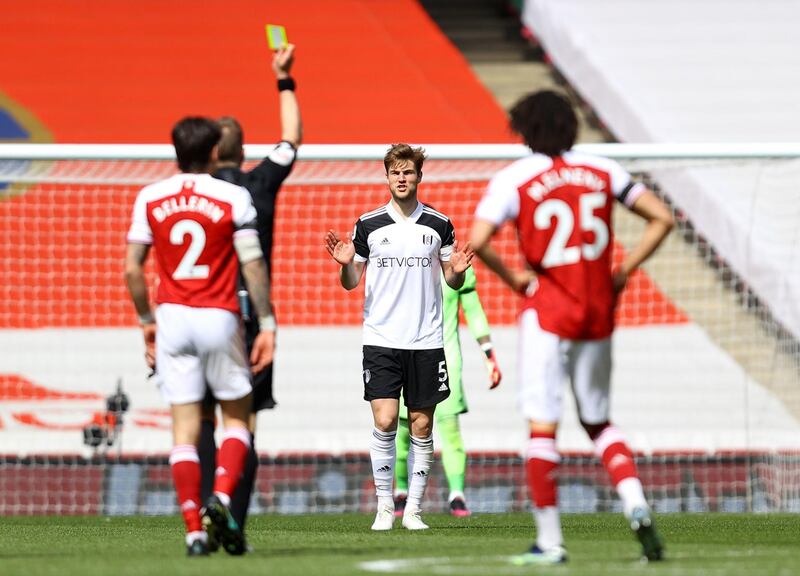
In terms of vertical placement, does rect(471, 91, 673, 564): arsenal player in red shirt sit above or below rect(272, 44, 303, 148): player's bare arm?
below

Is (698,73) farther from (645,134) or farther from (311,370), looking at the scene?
(311,370)

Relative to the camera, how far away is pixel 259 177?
21.8 feet

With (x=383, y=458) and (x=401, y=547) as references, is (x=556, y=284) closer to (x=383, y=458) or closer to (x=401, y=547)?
(x=401, y=547)

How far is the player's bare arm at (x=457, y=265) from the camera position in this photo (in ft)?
24.5

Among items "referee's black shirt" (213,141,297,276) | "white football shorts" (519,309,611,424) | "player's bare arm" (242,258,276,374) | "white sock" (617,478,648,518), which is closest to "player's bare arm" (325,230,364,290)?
"referee's black shirt" (213,141,297,276)

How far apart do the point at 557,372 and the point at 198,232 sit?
1523 millimetres

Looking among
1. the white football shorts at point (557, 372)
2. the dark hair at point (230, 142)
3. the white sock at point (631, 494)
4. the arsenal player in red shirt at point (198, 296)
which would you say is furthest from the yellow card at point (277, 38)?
the white sock at point (631, 494)

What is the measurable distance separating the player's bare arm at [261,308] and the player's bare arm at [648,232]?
1390 mm

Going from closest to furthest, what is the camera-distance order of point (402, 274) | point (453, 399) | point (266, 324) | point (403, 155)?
point (266, 324), point (403, 155), point (402, 274), point (453, 399)

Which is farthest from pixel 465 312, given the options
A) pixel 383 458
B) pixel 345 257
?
pixel 345 257

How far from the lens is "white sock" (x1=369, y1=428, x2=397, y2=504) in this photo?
8406mm

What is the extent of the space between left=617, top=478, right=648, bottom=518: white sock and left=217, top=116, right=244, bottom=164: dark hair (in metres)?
2.27

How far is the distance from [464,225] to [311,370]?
194 cm

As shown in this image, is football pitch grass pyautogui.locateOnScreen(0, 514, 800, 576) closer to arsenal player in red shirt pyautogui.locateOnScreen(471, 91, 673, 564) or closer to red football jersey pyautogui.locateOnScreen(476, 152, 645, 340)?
arsenal player in red shirt pyautogui.locateOnScreen(471, 91, 673, 564)
